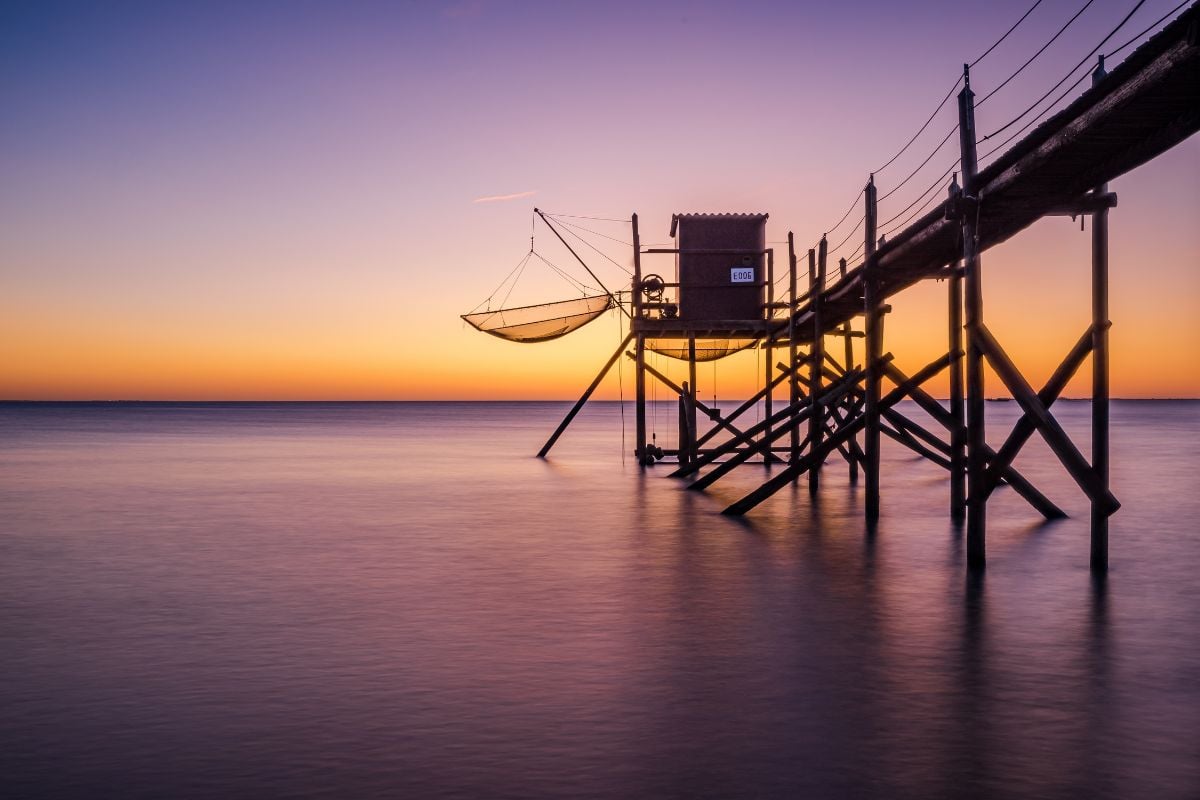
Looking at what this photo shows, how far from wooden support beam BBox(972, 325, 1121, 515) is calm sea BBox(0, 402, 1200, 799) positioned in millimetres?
1136

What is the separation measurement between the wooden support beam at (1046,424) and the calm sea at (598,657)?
3.73ft

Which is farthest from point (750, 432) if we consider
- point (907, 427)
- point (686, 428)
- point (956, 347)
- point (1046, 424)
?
point (1046, 424)

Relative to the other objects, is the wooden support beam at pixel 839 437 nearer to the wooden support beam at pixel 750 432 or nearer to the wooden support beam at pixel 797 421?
the wooden support beam at pixel 797 421

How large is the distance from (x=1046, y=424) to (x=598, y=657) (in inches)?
231

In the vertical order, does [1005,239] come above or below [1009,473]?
above

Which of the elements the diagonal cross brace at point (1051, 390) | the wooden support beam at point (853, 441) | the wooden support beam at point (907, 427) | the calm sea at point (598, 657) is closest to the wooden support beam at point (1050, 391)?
the diagonal cross brace at point (1051, 390)

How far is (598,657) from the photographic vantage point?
9.22m

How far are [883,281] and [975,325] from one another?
16.6 ft

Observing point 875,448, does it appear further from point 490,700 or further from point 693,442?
point 693,442

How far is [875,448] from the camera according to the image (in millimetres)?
16578

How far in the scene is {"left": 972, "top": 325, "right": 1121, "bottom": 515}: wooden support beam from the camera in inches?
466

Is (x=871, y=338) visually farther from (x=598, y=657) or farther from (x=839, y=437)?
(x=598, y=657)

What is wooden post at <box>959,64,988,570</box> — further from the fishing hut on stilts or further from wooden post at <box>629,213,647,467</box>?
wooden post at <box>629,213,647,467</box>

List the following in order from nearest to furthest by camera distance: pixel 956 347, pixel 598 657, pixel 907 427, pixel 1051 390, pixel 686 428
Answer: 1. pixel 598 657
2. pixel 1051 390
3. pixel 956 347
4. pixel 907 427
5. pixel 686 428
